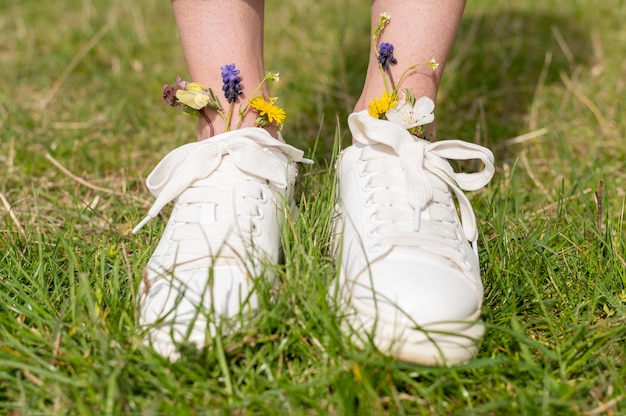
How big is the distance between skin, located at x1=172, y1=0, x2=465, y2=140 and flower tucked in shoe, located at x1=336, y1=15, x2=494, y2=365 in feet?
0.12

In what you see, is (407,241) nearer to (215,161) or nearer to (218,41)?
(215,161)

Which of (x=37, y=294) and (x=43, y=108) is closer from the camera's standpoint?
(x=37, y=294)

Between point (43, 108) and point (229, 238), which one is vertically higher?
point (43, 108)

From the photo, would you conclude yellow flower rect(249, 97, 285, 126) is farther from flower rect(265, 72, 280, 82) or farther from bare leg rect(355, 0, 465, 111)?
bare leg rect(355, 0, 465, 111)

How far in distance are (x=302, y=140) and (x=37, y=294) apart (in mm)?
925

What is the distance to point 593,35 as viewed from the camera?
2.60 m

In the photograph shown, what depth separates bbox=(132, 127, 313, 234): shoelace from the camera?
120 cm

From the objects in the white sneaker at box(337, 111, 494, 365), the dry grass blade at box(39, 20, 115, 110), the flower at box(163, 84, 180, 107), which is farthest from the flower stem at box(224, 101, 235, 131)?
the dry grass blade at box(39, 20, 115, 110)

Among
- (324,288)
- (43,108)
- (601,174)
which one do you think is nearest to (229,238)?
(324,288)

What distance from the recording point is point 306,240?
1180mm

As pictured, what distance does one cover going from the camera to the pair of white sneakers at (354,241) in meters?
0.96

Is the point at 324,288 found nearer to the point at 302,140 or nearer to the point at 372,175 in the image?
the point at 372,175

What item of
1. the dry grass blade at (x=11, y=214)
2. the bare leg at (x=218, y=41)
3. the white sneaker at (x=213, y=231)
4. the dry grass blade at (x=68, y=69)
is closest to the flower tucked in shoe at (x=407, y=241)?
the white sneaker at (x=213, y=231)

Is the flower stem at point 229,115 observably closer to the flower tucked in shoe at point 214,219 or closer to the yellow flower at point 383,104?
the flower tucked in shoe at point 214,219
